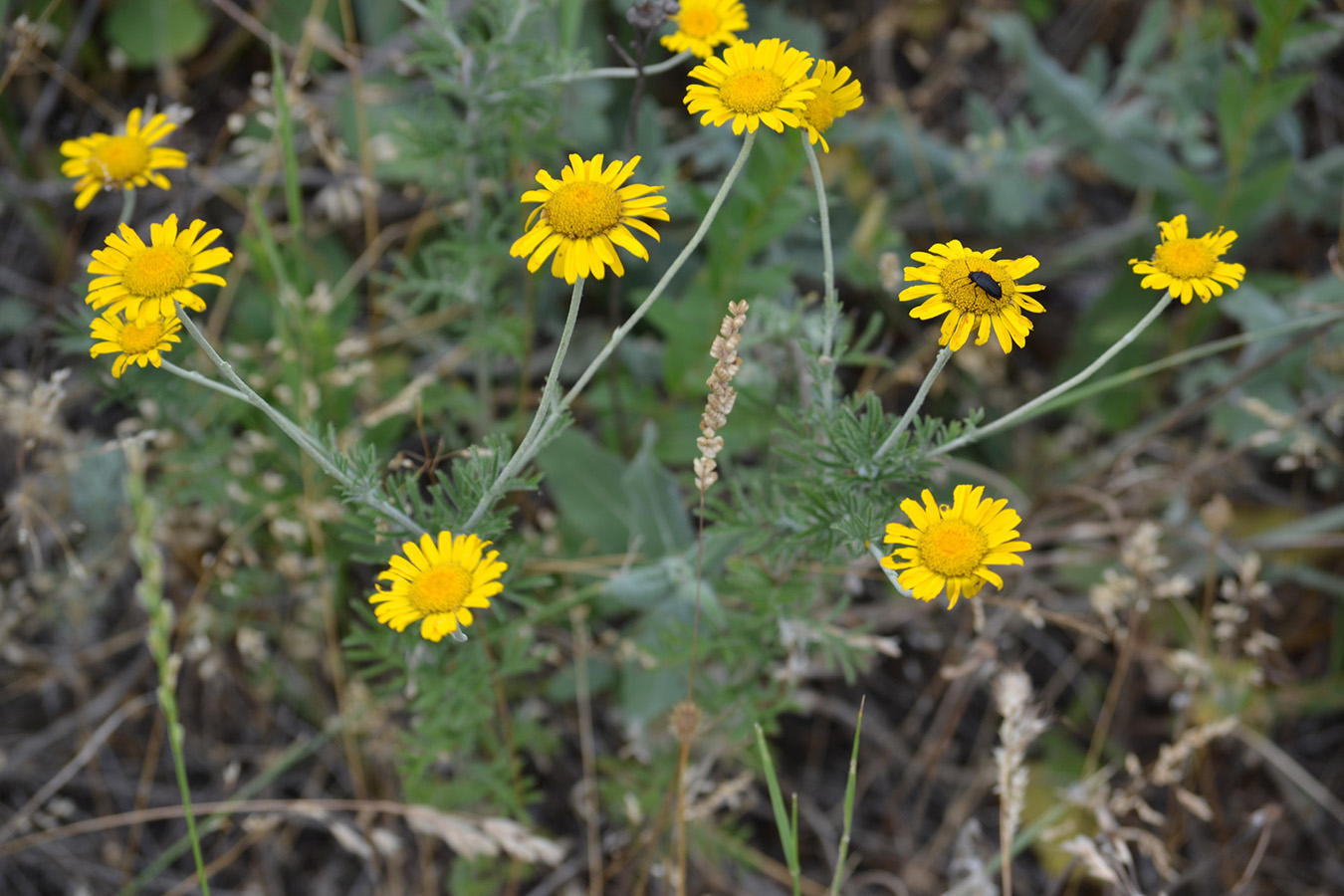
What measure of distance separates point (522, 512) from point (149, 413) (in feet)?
3.52

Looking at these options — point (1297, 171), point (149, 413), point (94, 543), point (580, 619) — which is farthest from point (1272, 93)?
point (94, 543)

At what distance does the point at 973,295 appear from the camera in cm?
155

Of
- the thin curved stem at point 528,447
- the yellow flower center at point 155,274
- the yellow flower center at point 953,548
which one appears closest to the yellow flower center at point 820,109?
the thin curved stem at point 528,447

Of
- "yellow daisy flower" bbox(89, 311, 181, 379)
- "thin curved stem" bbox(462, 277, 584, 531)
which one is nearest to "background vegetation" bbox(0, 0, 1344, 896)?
"thin curved stem" bbox(462, 277, 584, 531)

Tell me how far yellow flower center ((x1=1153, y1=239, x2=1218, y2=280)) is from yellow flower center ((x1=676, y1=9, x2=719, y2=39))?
0.91m

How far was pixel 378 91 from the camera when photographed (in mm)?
3365

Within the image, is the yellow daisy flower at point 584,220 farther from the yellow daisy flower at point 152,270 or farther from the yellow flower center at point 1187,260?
the yellow flower center at point 1187,260

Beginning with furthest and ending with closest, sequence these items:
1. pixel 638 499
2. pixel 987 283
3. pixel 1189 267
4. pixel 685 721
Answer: pixel 638 499 → pixel 685 721 → pixel 1189 267 → pixel 987 283

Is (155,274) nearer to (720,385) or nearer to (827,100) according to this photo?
(720,385)

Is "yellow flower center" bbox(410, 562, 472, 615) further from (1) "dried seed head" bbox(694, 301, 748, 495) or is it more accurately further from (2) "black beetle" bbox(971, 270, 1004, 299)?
(2) "black beetle" bbox(971, 270, 1004, 299)

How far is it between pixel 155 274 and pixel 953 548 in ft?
4.24

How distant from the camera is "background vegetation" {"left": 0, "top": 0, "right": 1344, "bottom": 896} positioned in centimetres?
236

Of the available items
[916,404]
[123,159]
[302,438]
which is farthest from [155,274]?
[916,404]

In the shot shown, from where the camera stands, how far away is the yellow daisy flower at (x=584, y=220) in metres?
1.51
